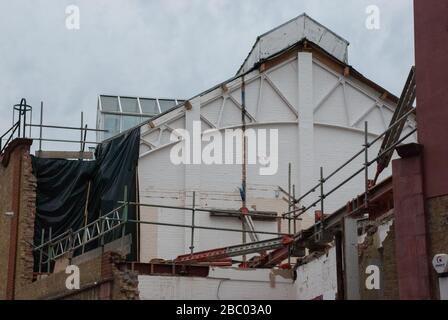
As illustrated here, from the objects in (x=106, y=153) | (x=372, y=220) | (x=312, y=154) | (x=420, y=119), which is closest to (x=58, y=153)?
(x=106, y=153)

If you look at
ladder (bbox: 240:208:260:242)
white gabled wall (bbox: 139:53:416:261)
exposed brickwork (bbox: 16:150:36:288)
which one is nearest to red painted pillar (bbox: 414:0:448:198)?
ladder (bbox: 240:208:260:242)

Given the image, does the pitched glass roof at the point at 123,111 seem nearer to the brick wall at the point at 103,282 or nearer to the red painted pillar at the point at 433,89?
the brick wall at the point at 103,282

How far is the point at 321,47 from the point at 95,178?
872 cm

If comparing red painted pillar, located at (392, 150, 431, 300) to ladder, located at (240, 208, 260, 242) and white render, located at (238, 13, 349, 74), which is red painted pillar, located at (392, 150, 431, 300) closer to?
ladder, located at (240, 208, 260, 242)

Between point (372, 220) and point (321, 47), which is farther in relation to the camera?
point (321, 47)

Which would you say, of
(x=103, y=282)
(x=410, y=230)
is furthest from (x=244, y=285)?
(x=410, y=230)

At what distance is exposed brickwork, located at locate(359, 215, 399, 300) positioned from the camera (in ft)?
49.4

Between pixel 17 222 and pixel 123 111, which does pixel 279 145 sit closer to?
pixel 123 111

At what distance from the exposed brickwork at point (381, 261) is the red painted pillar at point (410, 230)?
40cm

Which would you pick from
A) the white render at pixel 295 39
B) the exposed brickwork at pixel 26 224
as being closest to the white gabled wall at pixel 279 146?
the white render at pixel 295 39

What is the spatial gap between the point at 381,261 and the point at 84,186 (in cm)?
1334

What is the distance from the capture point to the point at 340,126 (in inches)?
1140

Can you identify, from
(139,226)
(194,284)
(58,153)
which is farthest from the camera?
(58,153)
